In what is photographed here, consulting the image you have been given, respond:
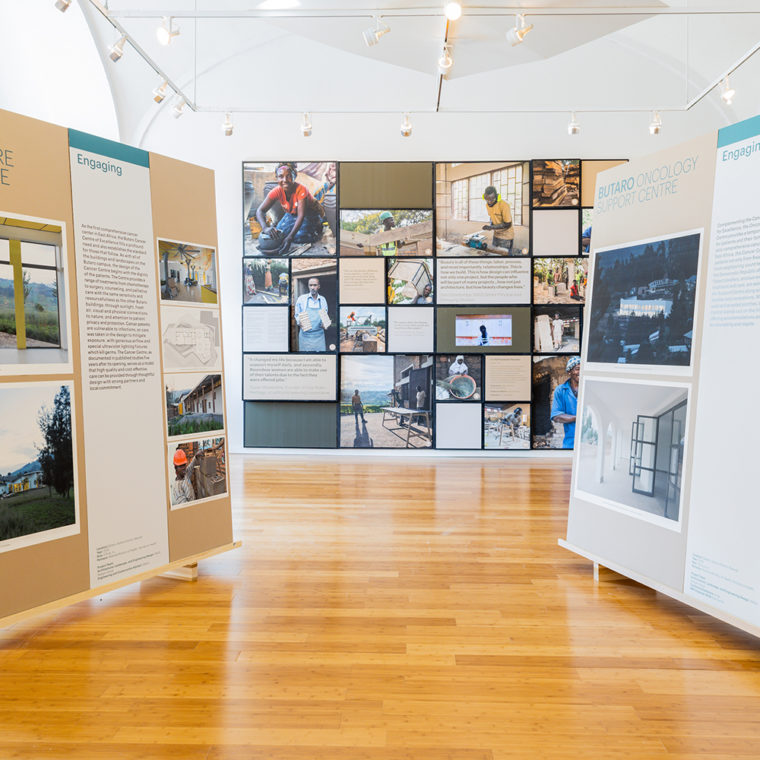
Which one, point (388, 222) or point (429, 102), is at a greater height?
point (429, 102)

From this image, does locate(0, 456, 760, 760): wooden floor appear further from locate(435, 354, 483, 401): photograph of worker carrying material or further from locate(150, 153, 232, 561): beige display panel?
locate(435, 354, 483, 401): photograph of worker carrying material

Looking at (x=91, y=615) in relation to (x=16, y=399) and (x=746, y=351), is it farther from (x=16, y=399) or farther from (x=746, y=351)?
(x=746, y=351)

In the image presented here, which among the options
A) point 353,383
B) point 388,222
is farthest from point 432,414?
point 388,222

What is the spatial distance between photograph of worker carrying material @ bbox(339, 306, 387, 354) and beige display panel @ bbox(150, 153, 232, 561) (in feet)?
12.6

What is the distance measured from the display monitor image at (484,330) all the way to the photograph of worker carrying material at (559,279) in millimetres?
483

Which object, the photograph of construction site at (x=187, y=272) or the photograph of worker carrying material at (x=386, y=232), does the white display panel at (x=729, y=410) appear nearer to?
the photograph of construction site at (x=187, y=272)

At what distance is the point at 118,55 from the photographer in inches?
181

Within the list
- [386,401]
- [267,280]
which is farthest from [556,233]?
[267,280]

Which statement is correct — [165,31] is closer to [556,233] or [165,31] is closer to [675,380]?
[675,380]

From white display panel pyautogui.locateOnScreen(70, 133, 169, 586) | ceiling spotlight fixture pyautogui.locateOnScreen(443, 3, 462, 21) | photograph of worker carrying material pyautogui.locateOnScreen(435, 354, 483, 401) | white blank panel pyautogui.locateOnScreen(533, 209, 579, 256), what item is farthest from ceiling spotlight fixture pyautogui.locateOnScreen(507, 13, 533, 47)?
photograph of worker carrying material pyautogui.locateOnScreen(435, 354, 483, 401)

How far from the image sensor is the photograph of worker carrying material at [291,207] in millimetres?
7488

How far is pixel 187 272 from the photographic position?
3.55 metres

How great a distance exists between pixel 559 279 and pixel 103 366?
575cm

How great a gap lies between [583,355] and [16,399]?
9.91 feet
